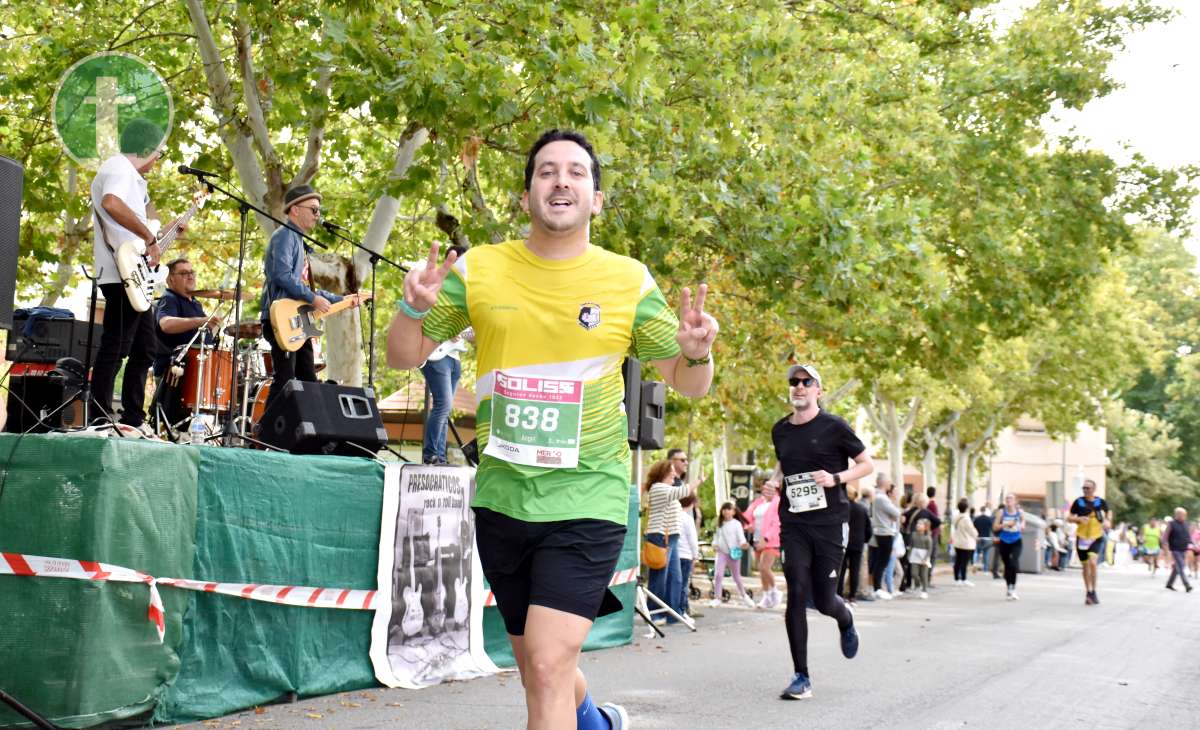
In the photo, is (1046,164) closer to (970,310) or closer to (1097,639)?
(970,310)

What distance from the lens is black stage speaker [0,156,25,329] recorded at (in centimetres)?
629

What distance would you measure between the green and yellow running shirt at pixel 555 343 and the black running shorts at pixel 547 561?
52mm

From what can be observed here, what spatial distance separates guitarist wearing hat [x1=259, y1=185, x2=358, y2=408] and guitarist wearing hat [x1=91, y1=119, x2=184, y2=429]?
1234mm

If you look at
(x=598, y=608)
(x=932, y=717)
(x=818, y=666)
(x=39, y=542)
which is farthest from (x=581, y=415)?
(x=818, y=666)

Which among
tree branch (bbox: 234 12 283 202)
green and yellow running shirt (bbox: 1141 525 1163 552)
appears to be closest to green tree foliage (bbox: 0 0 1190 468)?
tree branch (bbox: 234 12 283 202)

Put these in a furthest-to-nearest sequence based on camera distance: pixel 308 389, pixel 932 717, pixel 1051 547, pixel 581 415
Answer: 1. pixel 1051 547
2. pixel 308 389
3. pixel 932 717
4. pixel 581 415

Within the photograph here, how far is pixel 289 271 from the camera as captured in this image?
989cm

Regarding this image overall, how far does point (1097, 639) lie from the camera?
14820 mm

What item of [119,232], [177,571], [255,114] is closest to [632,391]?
[119,232]

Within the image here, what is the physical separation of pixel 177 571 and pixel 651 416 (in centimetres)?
561

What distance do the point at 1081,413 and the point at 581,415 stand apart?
4703 cm

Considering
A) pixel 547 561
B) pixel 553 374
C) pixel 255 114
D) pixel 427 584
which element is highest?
pixel 255 114

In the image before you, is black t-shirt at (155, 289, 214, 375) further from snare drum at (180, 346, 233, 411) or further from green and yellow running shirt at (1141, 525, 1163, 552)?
green and yellow running shirt at (1141, 525, 1163, 552)

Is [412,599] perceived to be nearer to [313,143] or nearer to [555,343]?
[555,343]
